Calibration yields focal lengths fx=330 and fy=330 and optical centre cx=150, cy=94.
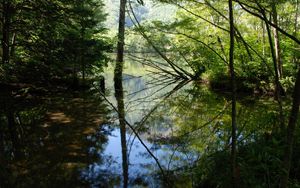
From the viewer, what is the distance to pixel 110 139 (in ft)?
23.2

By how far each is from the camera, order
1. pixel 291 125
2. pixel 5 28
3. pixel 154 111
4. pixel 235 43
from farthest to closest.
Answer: pixel 235 43, pixel 5 28, pixel 154 111, pixel 291 125

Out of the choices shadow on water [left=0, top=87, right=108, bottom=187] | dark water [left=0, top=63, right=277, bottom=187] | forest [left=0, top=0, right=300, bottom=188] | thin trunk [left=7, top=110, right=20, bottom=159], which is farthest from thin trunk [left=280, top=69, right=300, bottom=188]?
thin trunk [left=7, top=110, right=20, bottom=159]

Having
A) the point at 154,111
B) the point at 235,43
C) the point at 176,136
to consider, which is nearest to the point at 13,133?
the point at 176,136

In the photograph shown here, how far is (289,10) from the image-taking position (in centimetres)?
1352

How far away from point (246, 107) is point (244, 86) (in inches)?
159

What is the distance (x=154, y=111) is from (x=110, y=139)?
3.25 metres

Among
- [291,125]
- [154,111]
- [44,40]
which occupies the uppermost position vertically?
[44,40]

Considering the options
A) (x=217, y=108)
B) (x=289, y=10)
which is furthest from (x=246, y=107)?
(x=289, y=10)

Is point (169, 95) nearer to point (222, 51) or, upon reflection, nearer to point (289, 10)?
point (222, 51)

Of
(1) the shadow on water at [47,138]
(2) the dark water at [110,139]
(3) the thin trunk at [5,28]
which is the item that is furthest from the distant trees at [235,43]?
(3) the thin trunk at [5,28]

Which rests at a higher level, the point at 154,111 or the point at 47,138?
the point at 154,111

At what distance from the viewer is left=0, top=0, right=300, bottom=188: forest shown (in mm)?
3953

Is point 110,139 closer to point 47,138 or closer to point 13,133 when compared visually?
point 47,138

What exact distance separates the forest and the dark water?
0.02 m
